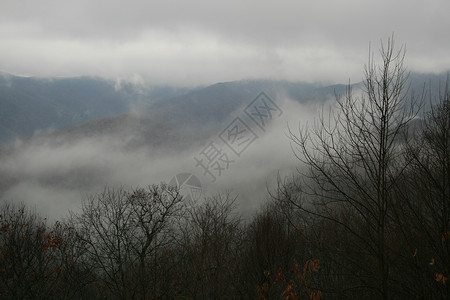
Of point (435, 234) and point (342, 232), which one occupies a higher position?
point (435, 234)

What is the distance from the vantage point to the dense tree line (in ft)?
16.8

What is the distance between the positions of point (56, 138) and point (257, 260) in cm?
18517

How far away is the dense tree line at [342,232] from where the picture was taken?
5109mm

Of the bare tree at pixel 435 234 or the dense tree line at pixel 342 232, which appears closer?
the bare tree at pixel 435 234

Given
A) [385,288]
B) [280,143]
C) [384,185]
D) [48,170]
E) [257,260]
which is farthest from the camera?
[48,170]

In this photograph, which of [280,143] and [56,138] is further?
[56,138]

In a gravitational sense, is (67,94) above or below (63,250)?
above

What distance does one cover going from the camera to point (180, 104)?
6506 inches

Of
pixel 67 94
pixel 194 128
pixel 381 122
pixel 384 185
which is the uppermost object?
pixel 67 94

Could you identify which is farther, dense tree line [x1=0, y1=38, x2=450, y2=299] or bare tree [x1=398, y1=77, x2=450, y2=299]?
dense tree line [x1=0, y1=38, x2=450, y2=299]

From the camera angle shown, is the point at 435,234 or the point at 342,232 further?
the point at 342,232

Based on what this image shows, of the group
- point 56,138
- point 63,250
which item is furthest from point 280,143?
point 56,138

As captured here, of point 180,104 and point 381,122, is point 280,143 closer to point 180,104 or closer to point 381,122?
point 180,104

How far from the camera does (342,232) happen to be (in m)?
8.07
